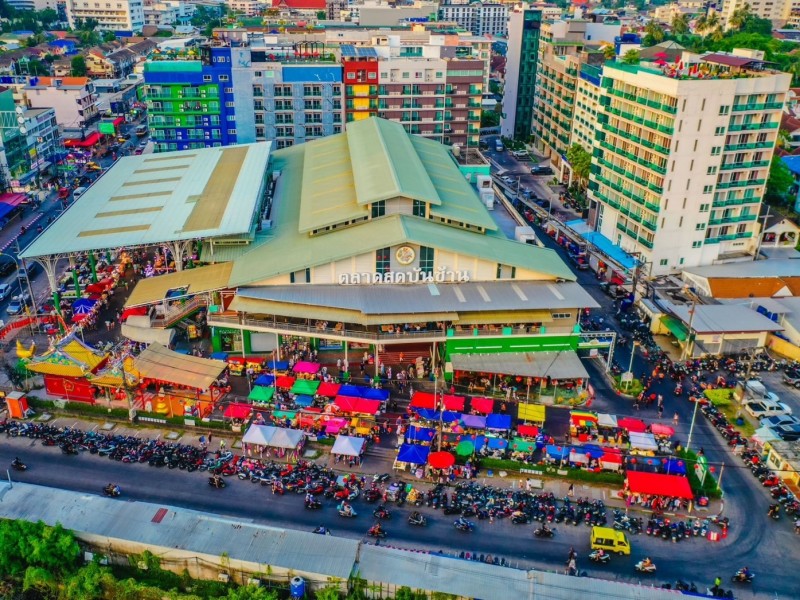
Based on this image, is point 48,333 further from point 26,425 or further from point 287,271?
point 287,271

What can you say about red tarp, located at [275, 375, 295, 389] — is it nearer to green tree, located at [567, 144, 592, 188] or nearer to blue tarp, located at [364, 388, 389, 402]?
blue tarp, located at [364, 388, 389, 402]

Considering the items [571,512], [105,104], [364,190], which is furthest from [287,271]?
[105,104]

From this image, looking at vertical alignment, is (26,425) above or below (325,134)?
below

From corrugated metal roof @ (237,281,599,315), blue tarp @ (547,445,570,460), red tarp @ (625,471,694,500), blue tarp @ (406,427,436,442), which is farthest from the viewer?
corrugated metal roof @ (237,281,599,315)

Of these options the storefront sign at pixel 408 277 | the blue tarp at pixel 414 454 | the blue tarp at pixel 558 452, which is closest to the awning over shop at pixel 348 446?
the blue tarp at pixel 414 454

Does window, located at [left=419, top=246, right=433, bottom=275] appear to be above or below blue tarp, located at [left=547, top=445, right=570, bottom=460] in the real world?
above

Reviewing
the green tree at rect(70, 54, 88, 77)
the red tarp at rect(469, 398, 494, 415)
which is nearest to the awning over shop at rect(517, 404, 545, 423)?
the red tarp at rect(469, 398, 494, 415)
